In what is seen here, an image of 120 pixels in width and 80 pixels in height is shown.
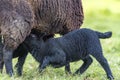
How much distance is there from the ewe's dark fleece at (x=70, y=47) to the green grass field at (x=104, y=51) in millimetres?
320

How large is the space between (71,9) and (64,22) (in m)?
0.34

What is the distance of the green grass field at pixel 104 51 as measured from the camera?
29.7 feet

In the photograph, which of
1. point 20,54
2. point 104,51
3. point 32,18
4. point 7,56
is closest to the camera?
point 7,56

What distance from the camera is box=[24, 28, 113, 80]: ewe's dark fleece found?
8922 millimetres

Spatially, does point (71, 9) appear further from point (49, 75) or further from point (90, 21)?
point (90, 21)

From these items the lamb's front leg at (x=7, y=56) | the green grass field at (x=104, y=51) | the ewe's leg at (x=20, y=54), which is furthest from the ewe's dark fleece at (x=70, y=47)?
the lamb's front leg at (x=7, y=56)

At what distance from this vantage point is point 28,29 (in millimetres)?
8867

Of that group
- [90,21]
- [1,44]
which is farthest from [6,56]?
[90,21]

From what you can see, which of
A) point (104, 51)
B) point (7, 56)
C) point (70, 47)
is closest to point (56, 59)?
point (70, 47)

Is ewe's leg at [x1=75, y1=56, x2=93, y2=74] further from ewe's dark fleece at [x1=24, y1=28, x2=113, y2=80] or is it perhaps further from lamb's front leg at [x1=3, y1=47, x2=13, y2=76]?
lamb's front leg at [x1=3, y1=47, x2=13, y2=76]

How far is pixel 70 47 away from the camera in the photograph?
29.6 feet

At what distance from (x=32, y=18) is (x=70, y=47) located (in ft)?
2.78

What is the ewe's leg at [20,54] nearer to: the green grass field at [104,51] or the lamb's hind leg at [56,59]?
the green grass field at [104,51]

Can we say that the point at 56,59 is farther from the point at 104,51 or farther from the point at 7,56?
the point at 104,51
